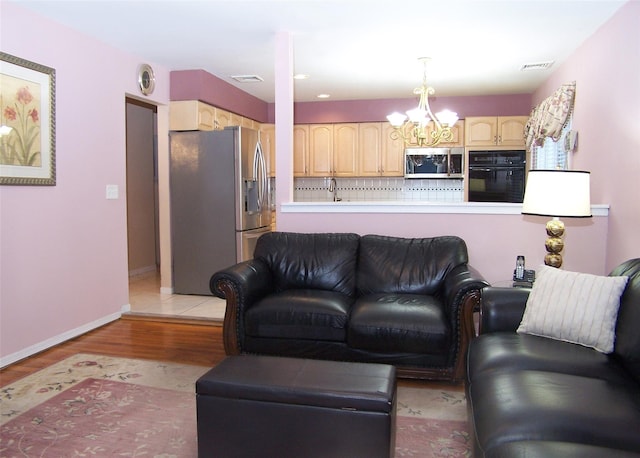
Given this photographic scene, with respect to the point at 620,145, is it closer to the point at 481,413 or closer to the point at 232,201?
the point at 481,413

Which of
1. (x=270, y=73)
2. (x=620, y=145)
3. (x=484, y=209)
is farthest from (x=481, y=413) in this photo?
(x=270, y=73)

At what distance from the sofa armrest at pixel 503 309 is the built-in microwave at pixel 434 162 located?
14.0 ft

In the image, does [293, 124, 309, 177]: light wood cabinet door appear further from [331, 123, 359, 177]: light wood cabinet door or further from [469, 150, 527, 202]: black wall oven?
[469, 150, 527, 202]: black wall oven

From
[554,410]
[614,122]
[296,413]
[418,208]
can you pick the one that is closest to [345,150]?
[418,208]

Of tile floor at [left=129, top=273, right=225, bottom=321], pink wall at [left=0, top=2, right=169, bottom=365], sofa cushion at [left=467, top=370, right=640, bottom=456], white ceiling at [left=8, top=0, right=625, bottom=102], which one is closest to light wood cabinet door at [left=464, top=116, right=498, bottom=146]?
white ceiling at [left=8, top=0, right=625, bottom=102]

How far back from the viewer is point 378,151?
683 cm

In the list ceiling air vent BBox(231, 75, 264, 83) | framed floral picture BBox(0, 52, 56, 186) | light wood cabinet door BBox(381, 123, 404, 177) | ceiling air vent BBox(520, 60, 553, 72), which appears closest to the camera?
framed floral picture BBox(0, 52, 56, 186)

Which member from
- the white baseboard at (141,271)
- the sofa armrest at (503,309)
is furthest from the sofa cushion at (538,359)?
the white baseboard at (141,271)

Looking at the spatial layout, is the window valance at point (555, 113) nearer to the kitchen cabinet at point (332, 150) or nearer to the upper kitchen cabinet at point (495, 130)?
the upper kitchen cabinet at point (495, 130)

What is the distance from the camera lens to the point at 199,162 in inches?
200

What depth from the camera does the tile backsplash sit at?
272 inches

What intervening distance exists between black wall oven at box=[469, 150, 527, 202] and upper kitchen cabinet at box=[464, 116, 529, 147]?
16cm

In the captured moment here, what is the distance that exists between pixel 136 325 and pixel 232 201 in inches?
61.5

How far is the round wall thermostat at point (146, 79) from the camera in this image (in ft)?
15.3
